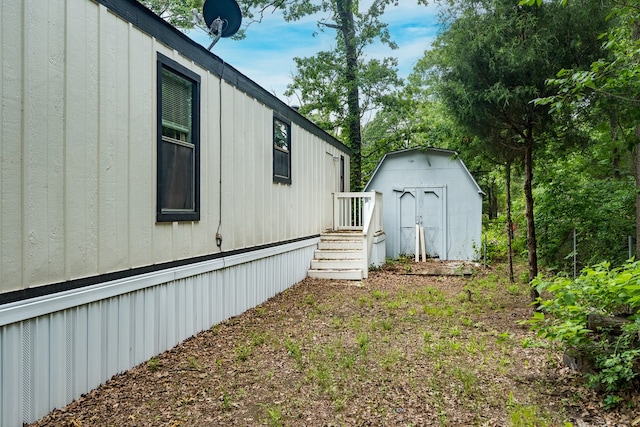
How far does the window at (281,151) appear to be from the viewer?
7.50m

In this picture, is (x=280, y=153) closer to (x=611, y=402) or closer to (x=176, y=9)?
(x=611, y=402)

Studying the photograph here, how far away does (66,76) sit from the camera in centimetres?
317

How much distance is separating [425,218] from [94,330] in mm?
9831

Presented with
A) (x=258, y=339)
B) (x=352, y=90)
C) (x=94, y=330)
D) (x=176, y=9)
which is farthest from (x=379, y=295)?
(x=176, y=9)

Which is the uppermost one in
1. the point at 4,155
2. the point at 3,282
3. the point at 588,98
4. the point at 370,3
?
the point at 370,3

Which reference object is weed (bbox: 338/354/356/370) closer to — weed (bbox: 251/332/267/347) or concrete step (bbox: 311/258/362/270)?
weed (bbox: 251/332/267/347)

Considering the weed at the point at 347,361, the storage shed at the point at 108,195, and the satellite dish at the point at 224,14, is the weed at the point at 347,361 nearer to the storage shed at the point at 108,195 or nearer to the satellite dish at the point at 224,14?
the storage shed at the point at 108,195

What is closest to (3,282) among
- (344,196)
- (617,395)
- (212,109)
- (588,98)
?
(212,109)

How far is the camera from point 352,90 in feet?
48.4

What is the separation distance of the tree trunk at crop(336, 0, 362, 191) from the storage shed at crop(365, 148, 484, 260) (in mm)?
2165

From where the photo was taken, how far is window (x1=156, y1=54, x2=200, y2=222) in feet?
14.3

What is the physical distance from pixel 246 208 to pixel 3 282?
12.2ft

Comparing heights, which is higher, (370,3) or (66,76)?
(370,3)

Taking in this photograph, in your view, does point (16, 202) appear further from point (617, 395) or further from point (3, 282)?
point (617, 395)
